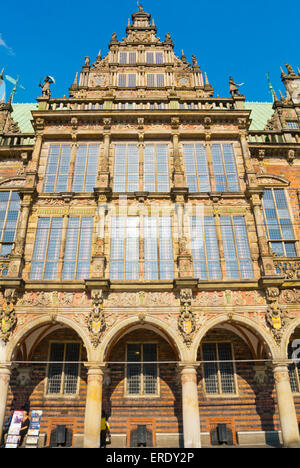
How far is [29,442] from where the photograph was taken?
42.4 ft

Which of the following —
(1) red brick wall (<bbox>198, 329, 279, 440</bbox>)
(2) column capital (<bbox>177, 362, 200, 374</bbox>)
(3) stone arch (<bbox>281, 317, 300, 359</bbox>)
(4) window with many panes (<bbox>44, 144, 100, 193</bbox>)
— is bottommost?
(1) red brick wall (<bbox>198, 329, 279, 440</bbox>)

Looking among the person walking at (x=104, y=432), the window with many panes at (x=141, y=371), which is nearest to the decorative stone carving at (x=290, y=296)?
the window with many panes at (x=141, y=371)

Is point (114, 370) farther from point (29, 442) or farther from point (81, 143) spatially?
point (81, 143)

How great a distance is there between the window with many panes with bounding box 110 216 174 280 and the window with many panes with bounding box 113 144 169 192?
78.3 inches

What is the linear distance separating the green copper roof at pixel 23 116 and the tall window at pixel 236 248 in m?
15.7

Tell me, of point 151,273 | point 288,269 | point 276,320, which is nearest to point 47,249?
point 151,273

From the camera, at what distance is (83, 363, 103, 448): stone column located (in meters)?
12.2

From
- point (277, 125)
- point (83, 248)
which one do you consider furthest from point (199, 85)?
point (83, 248)

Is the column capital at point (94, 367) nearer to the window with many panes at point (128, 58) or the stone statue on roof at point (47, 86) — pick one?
the stone statue on roof at point (47, 86)

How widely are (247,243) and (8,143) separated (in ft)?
49.3

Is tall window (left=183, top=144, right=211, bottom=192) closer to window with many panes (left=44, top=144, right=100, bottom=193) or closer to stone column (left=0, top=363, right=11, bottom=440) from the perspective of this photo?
Answer: window with many panes (left=44, top=144, right=100, bottom=193)

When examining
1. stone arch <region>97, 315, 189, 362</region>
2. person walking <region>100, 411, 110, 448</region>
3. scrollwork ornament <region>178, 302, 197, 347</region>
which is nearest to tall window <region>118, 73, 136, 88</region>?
scrollwork ornament <region>178, 302, 197, 347</region>

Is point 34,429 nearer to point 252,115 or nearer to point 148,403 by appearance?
point 148,403

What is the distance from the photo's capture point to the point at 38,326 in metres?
14.3
